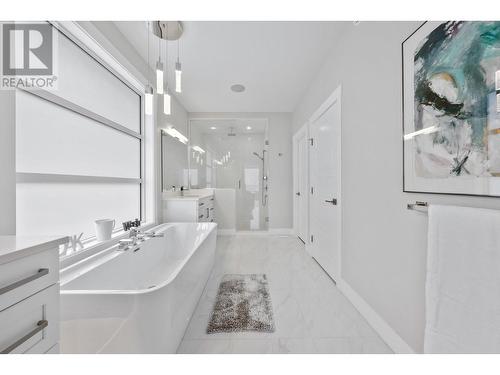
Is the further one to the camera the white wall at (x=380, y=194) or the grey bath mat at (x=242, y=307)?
the grey bath mat at (x=242, y=307)

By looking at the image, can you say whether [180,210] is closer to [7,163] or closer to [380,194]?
[7,163]

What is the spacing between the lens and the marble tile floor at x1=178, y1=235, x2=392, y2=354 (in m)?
1.40

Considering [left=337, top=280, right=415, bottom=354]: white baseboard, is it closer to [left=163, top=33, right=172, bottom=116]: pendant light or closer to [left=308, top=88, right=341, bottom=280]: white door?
[left=308, top=88, right=341, bottom=280]: white door

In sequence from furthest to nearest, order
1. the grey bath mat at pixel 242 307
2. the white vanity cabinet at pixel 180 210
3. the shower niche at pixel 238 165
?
1. the shower niche at pixel 238 165
2. the white vanity cabinet at pixel 180 210
3. the grey bath mat at pixel 242 307

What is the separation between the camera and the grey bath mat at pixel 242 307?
158 centimetres

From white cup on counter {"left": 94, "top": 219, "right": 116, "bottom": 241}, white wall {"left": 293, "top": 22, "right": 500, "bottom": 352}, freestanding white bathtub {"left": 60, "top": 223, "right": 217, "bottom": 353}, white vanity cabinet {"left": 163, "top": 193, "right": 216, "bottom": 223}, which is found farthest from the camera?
white vanity cabinet {"left": 163, "top": 193, "right": 216, "bottom": 223}

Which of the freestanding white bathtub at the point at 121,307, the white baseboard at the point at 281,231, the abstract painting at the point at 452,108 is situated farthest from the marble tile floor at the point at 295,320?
the white baseboard at the point at 281,231

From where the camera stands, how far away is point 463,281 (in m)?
0.86

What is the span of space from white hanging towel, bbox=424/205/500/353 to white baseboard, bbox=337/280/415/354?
43 cm

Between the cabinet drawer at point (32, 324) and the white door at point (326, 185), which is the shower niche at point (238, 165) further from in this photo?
the cabinet drawer at point (32, 324)

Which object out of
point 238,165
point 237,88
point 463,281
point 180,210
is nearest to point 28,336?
point 463,281

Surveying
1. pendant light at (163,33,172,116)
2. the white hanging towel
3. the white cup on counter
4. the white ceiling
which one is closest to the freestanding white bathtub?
the white cup on counter
